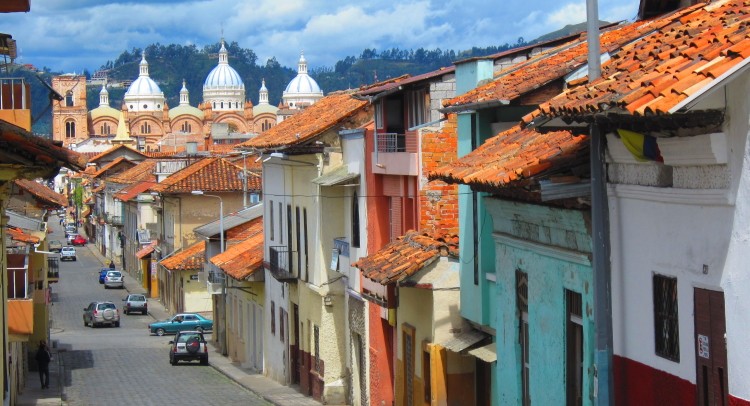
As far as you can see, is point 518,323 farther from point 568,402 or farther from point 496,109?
point 496,109

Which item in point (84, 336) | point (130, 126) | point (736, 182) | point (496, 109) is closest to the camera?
point (736, 182)

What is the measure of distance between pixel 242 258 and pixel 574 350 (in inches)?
1081

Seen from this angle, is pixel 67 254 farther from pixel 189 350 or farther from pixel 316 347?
pixel 316 347

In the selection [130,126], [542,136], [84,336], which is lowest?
[84,336]

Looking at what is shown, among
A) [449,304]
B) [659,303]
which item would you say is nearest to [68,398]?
[449,304]

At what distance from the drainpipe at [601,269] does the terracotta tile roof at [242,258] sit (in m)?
25.4

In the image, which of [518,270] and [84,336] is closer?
[518,270]

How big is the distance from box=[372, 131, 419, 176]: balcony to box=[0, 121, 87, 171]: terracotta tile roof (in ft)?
21.8

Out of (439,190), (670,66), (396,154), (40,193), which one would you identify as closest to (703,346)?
(670,66)

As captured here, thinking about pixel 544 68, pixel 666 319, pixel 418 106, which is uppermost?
pixel 418 106

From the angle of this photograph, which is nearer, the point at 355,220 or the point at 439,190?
the point at 439,190

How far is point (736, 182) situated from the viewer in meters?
7.59

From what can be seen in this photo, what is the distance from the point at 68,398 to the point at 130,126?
167 m

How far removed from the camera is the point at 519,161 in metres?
11.7
